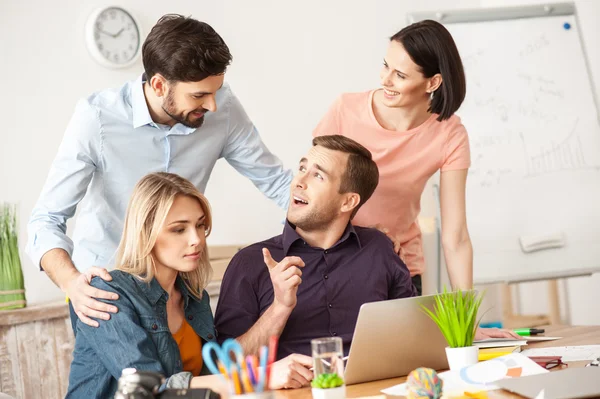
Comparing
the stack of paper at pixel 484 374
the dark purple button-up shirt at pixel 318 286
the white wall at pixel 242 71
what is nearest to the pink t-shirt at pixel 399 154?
the dark purple button-up shirt at pixel 318 286

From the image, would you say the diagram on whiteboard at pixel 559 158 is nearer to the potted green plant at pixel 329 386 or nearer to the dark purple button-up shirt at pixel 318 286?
the dark purple button-up shirt at pixel 318 286

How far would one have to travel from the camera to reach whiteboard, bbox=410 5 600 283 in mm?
3352

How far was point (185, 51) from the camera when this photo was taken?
2.03 metres

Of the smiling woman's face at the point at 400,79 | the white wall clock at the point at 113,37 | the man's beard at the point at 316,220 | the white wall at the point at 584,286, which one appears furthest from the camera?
the white wall at the point at 584,286

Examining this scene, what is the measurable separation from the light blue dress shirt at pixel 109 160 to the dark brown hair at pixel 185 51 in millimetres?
145

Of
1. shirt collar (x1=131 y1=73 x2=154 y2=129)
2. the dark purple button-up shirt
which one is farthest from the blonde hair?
shirt collar (x1=131 y1=73 x2=154 y2=129)

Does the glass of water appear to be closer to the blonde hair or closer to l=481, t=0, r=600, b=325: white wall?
the blonde hair

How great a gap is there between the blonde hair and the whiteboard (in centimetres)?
191

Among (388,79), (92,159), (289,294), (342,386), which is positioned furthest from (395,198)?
(342,386)

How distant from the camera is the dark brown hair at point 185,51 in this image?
79.9 inches

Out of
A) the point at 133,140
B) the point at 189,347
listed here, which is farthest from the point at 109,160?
the point at 189,347

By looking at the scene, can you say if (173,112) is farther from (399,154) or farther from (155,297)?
(399,154)

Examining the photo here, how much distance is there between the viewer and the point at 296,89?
427 centimetres

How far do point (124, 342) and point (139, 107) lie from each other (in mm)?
846
